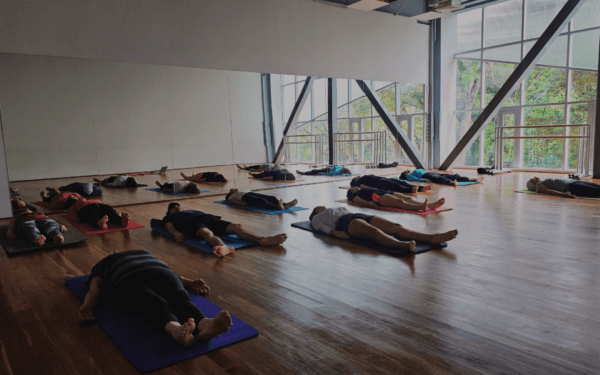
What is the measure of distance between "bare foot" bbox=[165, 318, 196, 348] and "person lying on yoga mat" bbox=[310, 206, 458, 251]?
5.61 ft

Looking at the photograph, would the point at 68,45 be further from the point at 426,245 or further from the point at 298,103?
the point at 426,245

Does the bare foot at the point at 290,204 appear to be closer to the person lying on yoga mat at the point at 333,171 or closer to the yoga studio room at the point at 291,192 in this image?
the yoga studio room at the point at 291,192

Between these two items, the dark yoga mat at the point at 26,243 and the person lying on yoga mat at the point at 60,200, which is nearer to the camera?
the dark yoga mat at the point at 26,243

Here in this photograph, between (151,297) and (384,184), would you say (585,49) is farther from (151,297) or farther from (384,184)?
(151,297)

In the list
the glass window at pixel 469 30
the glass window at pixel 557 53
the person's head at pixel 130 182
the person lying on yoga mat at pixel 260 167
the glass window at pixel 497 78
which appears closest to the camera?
the person's head at pixel 130 182

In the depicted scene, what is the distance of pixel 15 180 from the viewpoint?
5.09 meters

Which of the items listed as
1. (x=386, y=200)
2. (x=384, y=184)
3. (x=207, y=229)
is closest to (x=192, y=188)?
(x=384, y=184)

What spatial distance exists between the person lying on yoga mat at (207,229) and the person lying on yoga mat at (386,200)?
182cm

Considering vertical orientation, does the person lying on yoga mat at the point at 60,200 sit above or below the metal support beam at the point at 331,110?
below

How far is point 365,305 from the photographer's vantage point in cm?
216

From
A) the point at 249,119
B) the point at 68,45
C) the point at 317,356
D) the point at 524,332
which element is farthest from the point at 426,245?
the point at 68,45

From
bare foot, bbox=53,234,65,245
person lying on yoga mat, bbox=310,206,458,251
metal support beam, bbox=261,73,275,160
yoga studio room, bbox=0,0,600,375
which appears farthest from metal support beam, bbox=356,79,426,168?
bare foot, bbox=53,234,65,245

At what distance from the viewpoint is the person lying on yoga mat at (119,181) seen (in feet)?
19.6

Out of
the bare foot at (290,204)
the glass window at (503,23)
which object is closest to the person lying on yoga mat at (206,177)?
the bare foot at (290,204)
